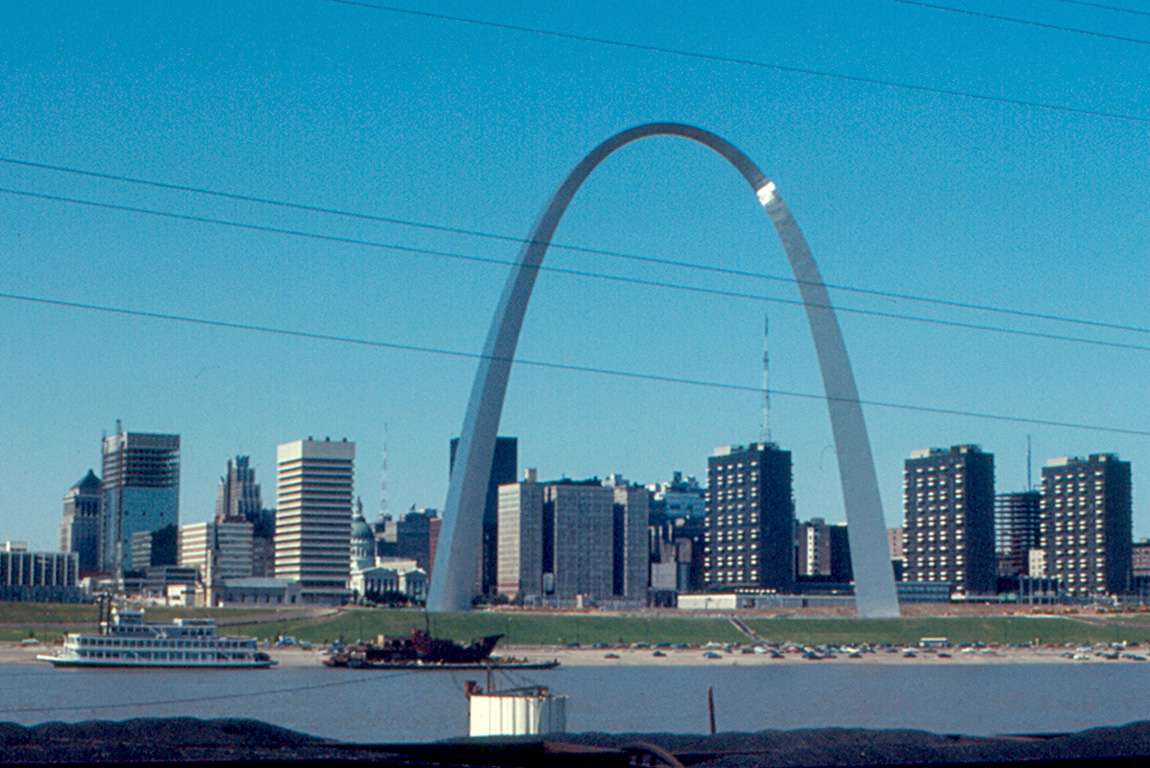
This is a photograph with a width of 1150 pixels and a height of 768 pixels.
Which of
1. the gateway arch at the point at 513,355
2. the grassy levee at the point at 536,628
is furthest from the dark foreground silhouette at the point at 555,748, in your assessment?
the grassy levee at the point at 536,628

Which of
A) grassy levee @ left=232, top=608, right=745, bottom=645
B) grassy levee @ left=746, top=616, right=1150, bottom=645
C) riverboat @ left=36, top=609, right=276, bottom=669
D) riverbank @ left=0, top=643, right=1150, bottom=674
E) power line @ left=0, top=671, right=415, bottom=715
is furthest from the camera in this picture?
grassy levee @ left=746, top=616, right=1150, bottom=645

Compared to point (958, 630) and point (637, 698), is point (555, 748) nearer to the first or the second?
point (637, 698)

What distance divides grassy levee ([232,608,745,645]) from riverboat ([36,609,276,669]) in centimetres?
2651

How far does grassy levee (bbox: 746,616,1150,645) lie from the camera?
455 feet

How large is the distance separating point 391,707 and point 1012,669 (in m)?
59.7

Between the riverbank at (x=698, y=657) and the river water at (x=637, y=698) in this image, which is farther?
the riverbank at (x=698, y=657)

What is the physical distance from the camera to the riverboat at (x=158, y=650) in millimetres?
104375

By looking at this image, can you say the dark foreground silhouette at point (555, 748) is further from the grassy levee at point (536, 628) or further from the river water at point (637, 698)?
the grassy levee at point (536, 628)

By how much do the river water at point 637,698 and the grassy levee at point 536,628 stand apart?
27477 millimetres

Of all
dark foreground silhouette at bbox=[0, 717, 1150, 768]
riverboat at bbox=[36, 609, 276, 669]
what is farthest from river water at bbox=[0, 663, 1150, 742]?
dark foreground silhouette at bbox=[0, 717, 1150, 768]

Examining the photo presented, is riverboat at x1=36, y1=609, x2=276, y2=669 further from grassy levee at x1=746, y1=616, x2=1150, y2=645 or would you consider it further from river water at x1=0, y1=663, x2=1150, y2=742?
grassy levee at x1=746, y1=616, x2=1150, y2=645

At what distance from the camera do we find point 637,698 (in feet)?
254

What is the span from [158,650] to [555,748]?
96.3 metres

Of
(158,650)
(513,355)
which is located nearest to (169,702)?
(513,355)
